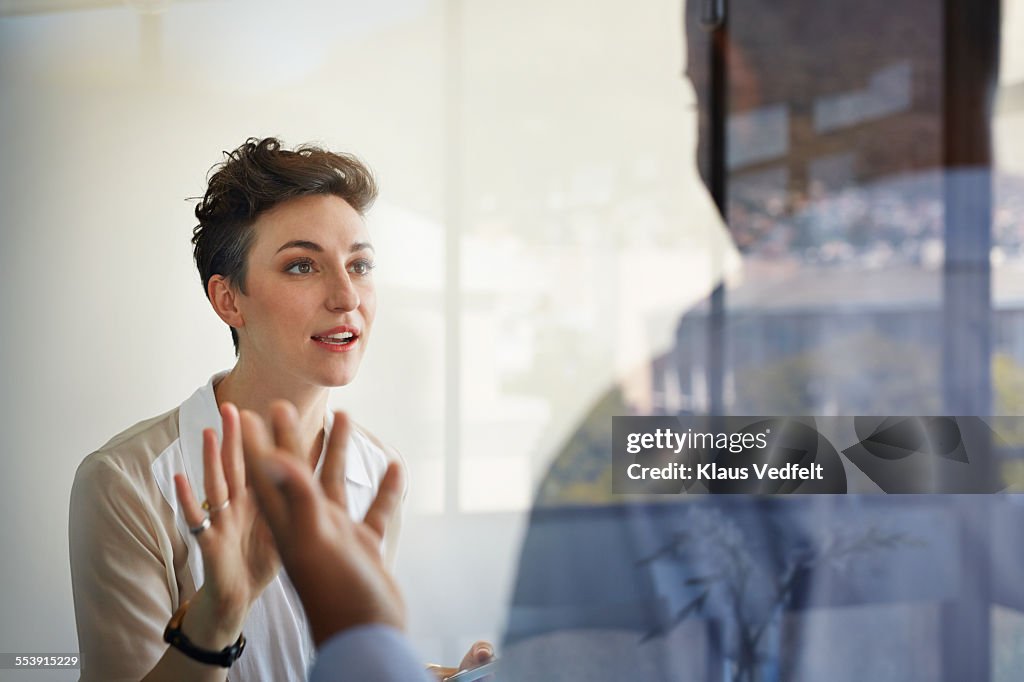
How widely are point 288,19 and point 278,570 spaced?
70 cm

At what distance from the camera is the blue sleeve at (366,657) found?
0.72 meters

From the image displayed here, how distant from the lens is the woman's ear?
3.13 feet

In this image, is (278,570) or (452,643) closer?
(278,570)

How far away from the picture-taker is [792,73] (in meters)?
1.11

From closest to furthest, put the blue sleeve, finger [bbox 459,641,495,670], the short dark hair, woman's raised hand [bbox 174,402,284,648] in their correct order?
1. the blue sleeve
2. woman's raised hand [bbox 174,402,284,648]
3. the short dark hair
4. finger [bbox 459,641,495,670]

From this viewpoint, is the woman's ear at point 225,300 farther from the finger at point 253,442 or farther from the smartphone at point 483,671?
the smartphone at point 483,671

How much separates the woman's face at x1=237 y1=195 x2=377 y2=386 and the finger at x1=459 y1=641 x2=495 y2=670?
397 millimetres

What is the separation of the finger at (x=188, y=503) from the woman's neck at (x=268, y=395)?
0.40ft

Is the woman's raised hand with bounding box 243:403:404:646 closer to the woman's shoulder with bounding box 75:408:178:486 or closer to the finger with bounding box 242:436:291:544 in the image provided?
the finger with bounding box 242:436:291:544

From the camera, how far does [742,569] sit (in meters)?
1.10

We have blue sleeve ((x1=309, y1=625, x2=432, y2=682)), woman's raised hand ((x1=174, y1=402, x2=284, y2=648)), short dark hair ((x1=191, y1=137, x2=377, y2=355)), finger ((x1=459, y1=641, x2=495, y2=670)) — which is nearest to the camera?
blue sleeve ((x1=309, y1=625, x2=432, y2=682))

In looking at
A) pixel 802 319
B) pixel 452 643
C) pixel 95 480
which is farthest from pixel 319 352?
pixel 802 319

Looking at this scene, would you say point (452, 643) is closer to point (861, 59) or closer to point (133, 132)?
point (133, 132)

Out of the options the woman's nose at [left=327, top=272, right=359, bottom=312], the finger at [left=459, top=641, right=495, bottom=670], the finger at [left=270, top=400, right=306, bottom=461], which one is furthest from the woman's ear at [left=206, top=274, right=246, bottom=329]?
the finger at [left=459, top=641, right=495, bottom=670]
